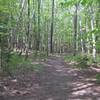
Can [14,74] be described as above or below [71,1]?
below

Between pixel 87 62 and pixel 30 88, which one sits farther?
pixel 87 62

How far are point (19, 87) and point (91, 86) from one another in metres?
3.24

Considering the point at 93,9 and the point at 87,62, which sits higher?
the point at 93,9

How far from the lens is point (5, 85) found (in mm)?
9500

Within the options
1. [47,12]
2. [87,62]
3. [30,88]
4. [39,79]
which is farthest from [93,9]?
[47,12]

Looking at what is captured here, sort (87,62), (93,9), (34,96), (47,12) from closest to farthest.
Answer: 1. (34,96)
2. (87,62)
3. (93,9)
4. (47,12)

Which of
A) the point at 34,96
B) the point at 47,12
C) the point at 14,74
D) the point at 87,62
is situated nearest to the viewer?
the point at 34,96

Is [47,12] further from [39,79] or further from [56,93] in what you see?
[56,93]

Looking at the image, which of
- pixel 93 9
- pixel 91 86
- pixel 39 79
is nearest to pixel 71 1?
pixel 91 86

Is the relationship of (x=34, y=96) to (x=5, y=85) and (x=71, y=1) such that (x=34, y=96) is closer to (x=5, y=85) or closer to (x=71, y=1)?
(x=5, y=85)

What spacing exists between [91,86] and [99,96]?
1.64 m

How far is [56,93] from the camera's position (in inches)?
356

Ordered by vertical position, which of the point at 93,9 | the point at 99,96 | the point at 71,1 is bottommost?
→ the point at 99,96

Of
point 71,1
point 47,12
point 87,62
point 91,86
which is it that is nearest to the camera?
point 71,1
